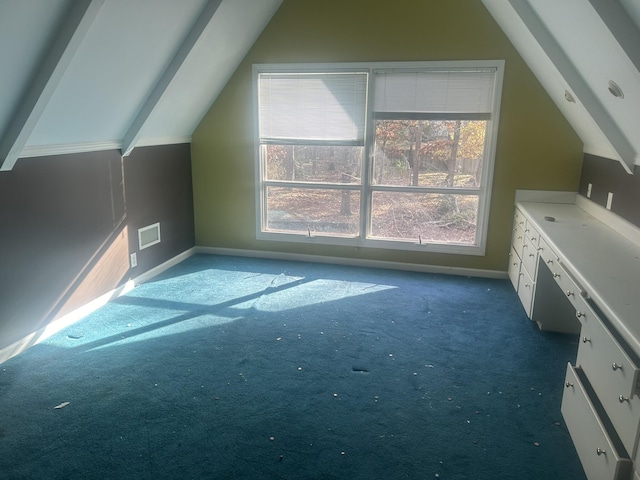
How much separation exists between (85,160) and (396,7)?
118 inches

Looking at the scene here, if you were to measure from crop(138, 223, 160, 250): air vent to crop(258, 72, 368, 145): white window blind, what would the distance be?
1.49 metres

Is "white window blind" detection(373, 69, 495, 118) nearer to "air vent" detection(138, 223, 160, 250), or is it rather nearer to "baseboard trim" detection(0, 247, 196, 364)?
"air vent" detection(138, 223, 160, 250)

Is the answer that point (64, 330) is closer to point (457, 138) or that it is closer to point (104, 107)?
point (104, 107)

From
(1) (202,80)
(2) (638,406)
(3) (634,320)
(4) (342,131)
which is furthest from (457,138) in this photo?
(2) (638,406)

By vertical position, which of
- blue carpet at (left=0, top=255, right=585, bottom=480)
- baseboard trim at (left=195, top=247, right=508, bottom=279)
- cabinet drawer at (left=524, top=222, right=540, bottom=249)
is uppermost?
cabinet drawer at (left=524, top=222, right=540, bottom=249)

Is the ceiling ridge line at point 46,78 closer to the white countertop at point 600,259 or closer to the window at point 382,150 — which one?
the window at point 382,150

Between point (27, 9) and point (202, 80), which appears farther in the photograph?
point (202, 80)

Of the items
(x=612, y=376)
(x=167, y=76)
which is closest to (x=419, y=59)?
(x=167, y=76)

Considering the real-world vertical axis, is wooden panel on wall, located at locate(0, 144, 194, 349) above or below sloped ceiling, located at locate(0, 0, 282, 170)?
below

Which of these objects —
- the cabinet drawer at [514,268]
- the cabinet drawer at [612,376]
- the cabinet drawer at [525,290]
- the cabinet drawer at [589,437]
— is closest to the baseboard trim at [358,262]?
the cabinet drawer at [514,268]

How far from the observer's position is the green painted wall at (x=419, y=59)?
4.08 m

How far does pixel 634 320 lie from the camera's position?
1705mm

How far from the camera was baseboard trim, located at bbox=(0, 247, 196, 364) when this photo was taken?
9.56 feet

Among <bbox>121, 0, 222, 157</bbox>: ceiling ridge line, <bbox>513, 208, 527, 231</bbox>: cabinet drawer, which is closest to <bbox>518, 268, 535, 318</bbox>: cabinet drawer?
<bbox>513, 208, 527, 231</bbox>: cabinet drawer
